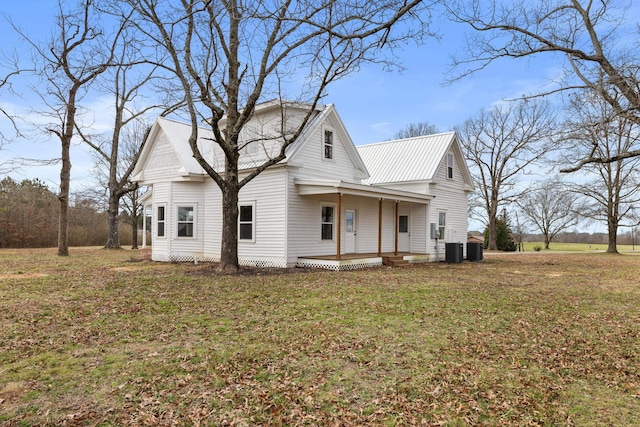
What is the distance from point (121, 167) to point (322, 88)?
25.6 meters

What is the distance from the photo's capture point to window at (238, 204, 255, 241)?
52.4ft

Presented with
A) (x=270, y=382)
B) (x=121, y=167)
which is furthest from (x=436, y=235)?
(x=121, y=167)

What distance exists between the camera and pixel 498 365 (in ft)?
16.5

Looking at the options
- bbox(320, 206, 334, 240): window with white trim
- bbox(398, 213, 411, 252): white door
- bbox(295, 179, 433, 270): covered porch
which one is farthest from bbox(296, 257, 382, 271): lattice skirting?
bbox(398, 213, 411, 252): white door

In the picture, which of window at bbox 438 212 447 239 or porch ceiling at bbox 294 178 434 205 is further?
window at bbox 438 212 447 239

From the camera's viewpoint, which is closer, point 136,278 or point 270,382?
point 270,382

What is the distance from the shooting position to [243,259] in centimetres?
1603

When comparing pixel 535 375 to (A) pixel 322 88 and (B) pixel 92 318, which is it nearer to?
(B) pixel 92 318

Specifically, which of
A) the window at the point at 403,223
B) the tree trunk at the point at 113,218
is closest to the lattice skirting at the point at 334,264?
the window at the point at 403,223

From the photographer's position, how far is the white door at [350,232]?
57.8 feet

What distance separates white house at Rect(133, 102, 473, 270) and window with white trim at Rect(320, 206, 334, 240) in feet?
0.14

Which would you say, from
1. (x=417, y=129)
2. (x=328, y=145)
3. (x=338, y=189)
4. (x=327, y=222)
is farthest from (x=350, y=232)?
(x=417, y=129)

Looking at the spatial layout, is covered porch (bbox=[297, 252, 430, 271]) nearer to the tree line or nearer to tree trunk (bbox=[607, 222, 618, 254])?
the tree line

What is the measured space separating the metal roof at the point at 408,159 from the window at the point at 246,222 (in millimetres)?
8258
